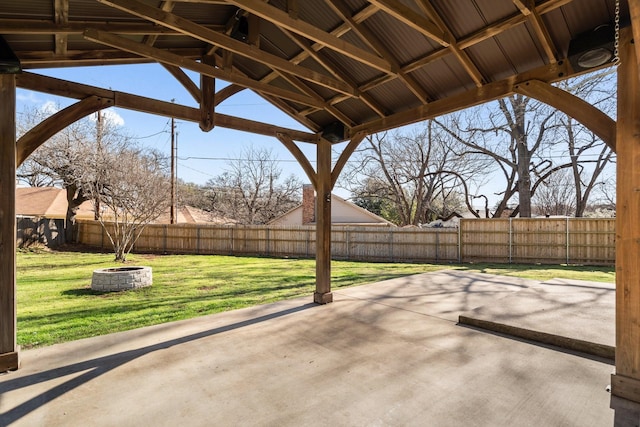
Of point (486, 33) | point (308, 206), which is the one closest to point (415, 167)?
point (308, 206)

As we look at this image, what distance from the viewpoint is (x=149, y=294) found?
20.6 ft

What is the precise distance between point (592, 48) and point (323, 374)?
3.36m

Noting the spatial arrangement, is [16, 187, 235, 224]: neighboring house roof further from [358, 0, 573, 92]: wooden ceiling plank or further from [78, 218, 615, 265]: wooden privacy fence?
[358, 0, 573, 92]: wooden ceiling plank

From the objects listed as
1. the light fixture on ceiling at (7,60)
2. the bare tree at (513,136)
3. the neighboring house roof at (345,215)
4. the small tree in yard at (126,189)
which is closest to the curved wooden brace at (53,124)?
the light fixture on ceiling at (7,60)

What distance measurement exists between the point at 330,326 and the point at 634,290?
285 centimetres

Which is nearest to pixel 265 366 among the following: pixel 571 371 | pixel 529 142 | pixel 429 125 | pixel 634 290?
pixel 571 371

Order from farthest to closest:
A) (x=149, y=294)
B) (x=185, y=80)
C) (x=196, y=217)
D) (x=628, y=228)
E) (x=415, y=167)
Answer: (x=196, y=217) < (x=415, y=167) < (x=149, y=294) < (x=185, y=80) < (x=628, y=228)

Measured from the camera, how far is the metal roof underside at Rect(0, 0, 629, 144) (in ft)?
8.70

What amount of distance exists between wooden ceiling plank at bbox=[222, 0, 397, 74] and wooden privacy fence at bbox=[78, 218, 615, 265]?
410 inches

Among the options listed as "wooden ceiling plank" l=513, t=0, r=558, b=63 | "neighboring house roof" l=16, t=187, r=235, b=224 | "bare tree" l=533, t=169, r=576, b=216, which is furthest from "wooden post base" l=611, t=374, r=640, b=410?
"bare tree" l=533, t=169, r=576, b=216

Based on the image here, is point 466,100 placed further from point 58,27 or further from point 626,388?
point 58,27

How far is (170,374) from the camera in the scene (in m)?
2.86

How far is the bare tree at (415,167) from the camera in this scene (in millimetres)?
19781

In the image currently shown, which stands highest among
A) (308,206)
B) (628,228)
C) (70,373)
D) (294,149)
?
(294,149)
